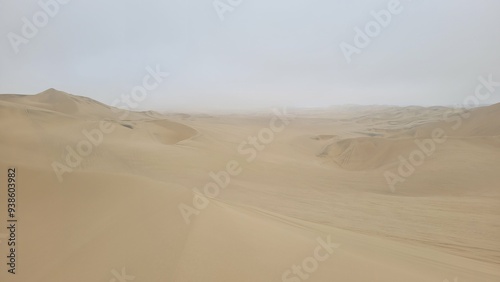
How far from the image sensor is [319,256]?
3072 millimetres

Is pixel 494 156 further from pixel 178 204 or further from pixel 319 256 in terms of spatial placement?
pixel 178 204

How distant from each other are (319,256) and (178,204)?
1.73 metres

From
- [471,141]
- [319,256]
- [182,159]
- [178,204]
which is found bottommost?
[319,256]

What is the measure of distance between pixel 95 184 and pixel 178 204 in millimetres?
1262

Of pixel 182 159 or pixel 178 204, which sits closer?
pixel 178 204

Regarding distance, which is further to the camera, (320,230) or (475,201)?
(475,201)

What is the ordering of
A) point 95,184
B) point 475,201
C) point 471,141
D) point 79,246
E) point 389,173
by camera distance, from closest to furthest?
point 79,246 → point 95,184 → point 475,201 → point 389,173 → point 471,141

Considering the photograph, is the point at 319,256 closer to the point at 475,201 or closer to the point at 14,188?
the point at 14,188

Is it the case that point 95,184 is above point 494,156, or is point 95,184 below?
below

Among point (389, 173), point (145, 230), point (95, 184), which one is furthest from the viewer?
point (389, 173)

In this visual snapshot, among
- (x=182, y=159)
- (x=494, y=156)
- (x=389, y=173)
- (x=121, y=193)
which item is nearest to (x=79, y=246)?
(x=121, y=193)

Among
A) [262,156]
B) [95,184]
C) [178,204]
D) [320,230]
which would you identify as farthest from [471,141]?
[95,184]

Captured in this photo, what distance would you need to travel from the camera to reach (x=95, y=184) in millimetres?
4039

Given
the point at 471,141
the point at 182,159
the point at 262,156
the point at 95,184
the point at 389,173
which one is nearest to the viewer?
the point at 95,184
